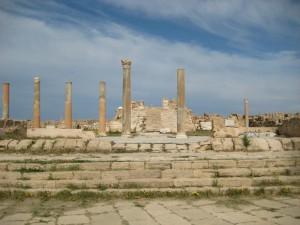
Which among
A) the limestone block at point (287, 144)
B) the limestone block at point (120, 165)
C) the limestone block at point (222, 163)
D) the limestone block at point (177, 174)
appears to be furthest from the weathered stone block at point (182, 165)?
the limestone block at point (287, 144)

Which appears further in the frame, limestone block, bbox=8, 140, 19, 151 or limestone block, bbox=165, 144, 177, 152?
limestone block, bbox=165, 144, 177, 152

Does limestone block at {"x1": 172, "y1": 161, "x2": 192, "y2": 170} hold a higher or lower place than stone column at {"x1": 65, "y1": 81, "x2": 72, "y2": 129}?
lower

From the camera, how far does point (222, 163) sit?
25.9 feet

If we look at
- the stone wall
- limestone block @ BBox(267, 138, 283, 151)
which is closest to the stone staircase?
limestone block @ BBox(267, 138, 283, 151)

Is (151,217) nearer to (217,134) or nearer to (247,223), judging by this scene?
(247,223)

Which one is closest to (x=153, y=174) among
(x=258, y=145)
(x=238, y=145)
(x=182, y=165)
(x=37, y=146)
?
(x=182, y=165)

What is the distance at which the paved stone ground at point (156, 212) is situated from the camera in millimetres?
4965

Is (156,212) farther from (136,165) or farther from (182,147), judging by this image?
(182,147)

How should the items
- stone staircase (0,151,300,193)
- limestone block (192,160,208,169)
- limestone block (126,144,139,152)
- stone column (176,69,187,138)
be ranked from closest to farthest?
1. stone staircase (0,151,300,193)
2. limestone block (192,160,208,169)
3. limestone block (126,144,139,152)
4. stone column (176,69,187,138)

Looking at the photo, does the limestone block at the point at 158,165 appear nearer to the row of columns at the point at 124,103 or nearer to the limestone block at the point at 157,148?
the limestone block at the point at 157,148

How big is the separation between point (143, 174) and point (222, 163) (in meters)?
1.87

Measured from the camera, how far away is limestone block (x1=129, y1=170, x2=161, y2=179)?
7.45m

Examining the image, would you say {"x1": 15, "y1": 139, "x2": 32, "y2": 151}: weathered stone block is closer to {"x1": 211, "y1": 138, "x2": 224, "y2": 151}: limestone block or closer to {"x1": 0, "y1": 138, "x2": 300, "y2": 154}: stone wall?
{"x1": 0, "y1": 138, "x2": 300, "y2": 154}: stone wall

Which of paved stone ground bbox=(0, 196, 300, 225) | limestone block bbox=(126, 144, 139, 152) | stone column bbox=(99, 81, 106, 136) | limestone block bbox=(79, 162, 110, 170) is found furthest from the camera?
stone column bbox=(99, 81, 106, 136)
